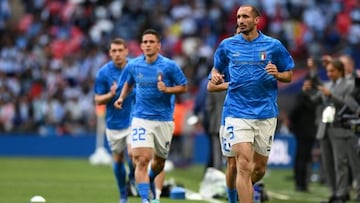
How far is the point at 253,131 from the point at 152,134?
2.27 metres

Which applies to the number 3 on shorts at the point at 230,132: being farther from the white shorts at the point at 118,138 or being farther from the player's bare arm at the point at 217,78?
the white shorts at the point at 118,138

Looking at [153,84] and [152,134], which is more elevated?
[153,84]

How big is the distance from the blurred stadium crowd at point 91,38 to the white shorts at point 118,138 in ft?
47.6

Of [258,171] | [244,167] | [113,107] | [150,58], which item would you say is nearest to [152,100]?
[150,58]

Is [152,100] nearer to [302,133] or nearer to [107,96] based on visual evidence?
[107,96]

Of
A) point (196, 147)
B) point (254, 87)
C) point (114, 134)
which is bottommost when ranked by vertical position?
point (196, 147)

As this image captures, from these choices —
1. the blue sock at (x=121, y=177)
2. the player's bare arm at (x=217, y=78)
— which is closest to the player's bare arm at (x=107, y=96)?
the blue sock at (x=121, y=177)

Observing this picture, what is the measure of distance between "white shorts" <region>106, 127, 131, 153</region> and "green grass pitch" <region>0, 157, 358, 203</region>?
809 mm

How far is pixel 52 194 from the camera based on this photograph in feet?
56.8

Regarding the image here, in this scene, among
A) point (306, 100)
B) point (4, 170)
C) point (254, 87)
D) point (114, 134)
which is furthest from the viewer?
point (4, 170)

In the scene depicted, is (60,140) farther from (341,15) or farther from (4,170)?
(341,15)

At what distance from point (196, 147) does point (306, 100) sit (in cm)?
1014

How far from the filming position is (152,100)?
576 inches

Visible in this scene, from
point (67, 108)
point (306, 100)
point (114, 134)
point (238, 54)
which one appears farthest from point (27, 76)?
point (238, 54)
